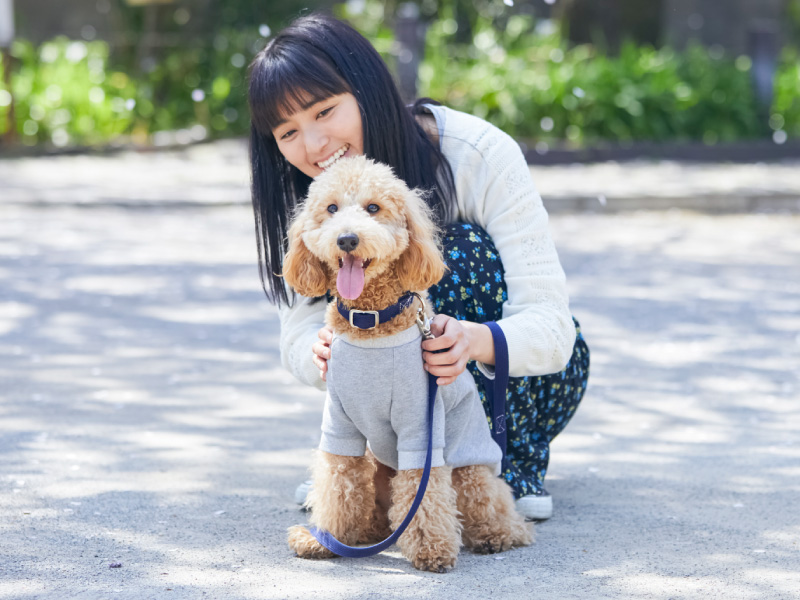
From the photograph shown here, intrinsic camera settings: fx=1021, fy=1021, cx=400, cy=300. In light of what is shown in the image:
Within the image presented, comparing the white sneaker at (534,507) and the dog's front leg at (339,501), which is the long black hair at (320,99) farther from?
the white sneaker at (534,507)

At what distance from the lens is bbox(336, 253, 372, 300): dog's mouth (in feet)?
7.61

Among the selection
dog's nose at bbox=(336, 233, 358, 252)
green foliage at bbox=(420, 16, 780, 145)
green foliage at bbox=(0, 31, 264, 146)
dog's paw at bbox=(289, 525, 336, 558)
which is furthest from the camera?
green foliage at bbox=(0, 31, 264, 146)

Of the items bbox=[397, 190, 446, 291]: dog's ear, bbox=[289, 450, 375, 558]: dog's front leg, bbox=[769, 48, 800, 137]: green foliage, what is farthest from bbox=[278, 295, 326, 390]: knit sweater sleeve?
bbox=[769, 48, 800, 137]: green foliage

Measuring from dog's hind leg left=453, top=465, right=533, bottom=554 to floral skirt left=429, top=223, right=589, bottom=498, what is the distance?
0.28m

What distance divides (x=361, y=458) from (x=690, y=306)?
378 centimetres

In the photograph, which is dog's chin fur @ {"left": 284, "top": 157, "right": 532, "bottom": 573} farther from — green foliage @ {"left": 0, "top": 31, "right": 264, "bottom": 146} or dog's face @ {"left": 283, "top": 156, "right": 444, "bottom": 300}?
green foliage @ {"left": 0, "top": 31, "right": 264, "bottom": 146}

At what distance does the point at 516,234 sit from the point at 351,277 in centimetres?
78

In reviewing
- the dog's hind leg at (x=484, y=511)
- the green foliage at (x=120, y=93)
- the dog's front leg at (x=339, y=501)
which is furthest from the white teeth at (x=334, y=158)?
the green foliage at (x=120, y=93)

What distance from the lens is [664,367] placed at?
471 centimetres

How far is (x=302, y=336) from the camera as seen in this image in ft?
9.80

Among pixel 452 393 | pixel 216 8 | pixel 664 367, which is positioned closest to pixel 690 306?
pixel 664 367

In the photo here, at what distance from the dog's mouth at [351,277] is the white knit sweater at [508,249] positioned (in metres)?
0.58

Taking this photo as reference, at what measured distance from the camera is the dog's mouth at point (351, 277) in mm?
2320

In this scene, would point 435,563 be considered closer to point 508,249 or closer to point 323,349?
point 323,349
